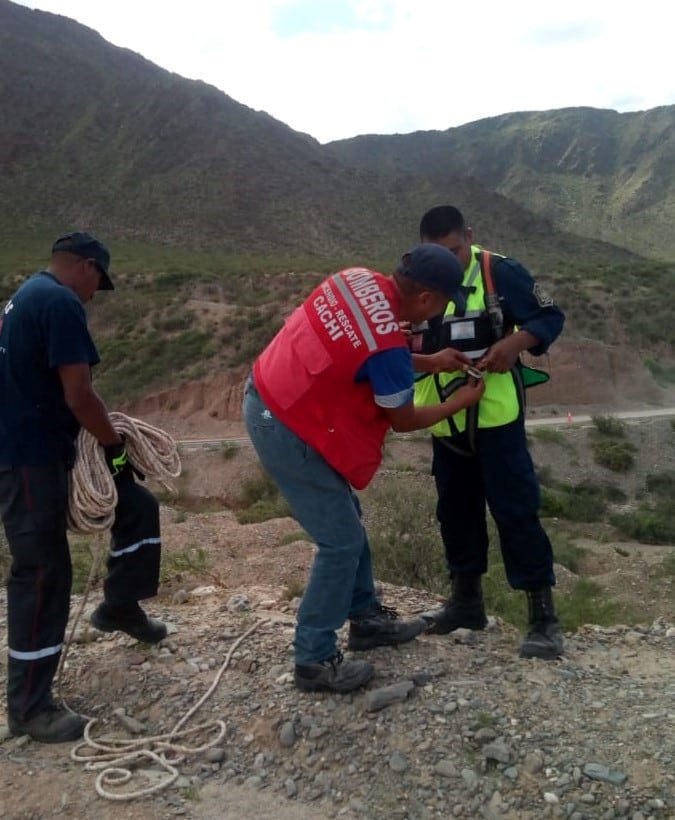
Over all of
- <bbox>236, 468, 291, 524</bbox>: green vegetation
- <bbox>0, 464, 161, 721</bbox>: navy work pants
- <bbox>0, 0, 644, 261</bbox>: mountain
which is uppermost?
<bbox>0, 0, 644, 261</bbox>: mountain

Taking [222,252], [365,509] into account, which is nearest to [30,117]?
[222,252]

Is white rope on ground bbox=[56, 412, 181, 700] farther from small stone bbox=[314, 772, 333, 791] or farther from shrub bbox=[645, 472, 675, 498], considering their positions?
shrub bbox=[645, 472, 675, 498]

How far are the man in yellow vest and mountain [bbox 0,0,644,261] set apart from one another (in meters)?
38.1

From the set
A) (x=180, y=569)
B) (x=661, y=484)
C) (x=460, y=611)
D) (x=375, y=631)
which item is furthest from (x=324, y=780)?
(x=661, y=484)

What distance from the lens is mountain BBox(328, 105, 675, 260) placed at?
223ft

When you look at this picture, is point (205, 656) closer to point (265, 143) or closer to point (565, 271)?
point (565, 271)

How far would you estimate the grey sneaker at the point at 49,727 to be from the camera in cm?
320

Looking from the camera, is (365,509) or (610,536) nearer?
(365,509)

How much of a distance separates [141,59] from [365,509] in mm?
62657

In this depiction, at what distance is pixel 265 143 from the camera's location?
52.0 m

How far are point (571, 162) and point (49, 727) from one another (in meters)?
86.1

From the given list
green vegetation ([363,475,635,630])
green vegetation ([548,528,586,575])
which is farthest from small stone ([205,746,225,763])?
green vegetation ([548,528,586,575])

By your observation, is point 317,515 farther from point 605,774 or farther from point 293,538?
point 293,538

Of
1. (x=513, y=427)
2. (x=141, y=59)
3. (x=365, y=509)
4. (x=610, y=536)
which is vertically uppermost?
(x=141, y=59)
